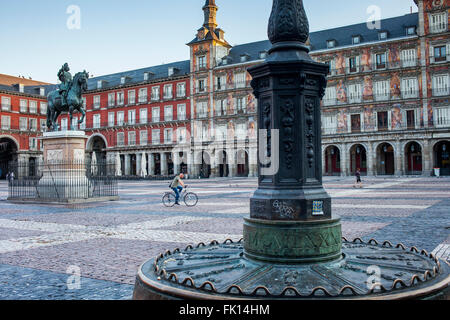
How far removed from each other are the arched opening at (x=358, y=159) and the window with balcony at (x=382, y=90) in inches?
213

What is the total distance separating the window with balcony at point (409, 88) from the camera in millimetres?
37719

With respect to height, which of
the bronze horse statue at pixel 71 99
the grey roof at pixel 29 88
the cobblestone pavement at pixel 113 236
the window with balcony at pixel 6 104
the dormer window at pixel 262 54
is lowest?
the cobblestone pavement at pixel 113 236

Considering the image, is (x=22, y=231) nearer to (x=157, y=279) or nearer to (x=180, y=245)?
(x=180, y=245)

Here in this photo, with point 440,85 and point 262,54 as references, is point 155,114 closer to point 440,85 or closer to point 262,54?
point 262,54

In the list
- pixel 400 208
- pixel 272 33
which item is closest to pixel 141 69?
pixel 400 208

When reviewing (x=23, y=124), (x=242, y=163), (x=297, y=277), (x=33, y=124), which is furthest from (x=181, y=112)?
(x=297, y=277)

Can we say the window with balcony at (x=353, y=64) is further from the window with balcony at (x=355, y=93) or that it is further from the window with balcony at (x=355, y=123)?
the window with balcony at (x=355, y=123)

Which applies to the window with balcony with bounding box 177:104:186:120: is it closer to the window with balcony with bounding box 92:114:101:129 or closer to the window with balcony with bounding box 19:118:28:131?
the window with balcony with bounding box 92:114:101:129

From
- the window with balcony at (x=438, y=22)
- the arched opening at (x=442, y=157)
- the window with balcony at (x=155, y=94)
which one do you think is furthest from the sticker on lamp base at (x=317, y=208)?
the window with balcony at (x=155, y=94)

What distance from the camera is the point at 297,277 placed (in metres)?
3.27

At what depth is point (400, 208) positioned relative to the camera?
11664mm

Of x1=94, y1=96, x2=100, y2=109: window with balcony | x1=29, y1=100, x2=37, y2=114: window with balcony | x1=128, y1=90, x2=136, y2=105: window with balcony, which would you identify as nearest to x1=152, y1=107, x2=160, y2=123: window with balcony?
x1=128, y1=90, x2=136, y2=105: window with balcony
